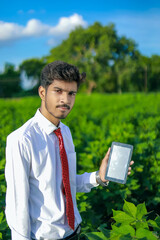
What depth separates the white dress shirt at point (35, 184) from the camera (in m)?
1.72

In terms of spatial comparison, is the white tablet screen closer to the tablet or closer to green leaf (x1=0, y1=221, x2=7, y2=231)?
the tablet

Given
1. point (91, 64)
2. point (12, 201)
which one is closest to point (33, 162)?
point (12, 201)

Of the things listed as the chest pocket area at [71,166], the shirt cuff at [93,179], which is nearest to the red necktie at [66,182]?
the chest pocket area at [71,166]

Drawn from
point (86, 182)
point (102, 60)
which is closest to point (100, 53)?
point (102, 60)

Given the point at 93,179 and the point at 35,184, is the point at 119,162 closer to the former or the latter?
the point at 93,179

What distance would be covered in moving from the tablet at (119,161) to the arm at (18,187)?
0.57 metres

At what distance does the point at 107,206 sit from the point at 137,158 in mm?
902

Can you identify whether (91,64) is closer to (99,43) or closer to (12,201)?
(99,43)

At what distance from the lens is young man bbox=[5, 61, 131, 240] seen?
1.72 m

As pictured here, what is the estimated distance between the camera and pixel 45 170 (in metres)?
1.80

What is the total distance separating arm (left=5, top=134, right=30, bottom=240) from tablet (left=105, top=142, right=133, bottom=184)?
0.57m

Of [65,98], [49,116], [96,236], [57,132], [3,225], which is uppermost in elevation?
[65,98]

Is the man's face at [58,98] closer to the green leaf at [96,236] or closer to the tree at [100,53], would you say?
the green leaf at [96,236]

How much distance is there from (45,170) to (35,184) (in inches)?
4.6
